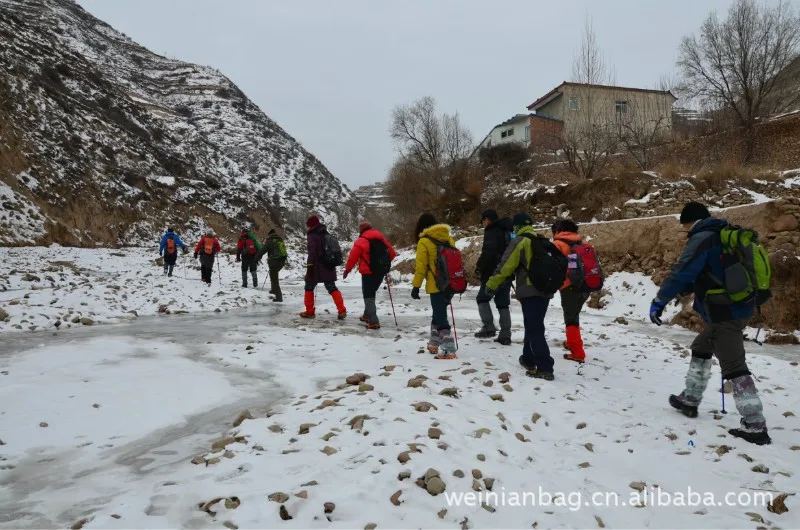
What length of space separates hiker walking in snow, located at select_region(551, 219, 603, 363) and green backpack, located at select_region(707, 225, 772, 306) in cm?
212

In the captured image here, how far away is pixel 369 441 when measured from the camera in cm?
351

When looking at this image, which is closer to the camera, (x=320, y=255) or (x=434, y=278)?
(x=434, y=278)

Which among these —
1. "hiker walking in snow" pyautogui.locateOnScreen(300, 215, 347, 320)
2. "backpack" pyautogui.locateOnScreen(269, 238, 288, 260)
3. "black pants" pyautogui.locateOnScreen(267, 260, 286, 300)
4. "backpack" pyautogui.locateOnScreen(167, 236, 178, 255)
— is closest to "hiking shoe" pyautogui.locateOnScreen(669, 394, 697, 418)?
"hiker walking in snow" pyautogui.locateOnScreen(300, 215, 347, 320)

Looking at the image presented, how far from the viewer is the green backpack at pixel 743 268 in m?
3.90

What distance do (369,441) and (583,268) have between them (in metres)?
3.93

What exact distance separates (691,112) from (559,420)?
4285 centimetres

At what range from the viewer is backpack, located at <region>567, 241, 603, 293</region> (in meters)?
6.09

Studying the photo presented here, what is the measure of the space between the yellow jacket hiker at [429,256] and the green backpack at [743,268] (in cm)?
319

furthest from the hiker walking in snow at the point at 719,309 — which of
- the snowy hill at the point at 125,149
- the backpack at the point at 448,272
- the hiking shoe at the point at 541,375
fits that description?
the snowy hill at the point at 125,149

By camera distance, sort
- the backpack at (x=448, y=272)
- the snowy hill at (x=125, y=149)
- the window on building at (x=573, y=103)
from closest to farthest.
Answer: the backpack at (x=448, y=272) < the window on building at (x=573, y=103) < the snowy hill at (x=125, y=149)

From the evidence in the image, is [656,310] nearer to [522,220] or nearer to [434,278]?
[522,220]

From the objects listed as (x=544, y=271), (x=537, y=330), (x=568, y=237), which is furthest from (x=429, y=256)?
(x=568, y=237)

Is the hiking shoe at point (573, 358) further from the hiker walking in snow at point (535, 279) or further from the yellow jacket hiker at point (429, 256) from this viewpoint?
the yellow jacket hiker at point (429, 256)

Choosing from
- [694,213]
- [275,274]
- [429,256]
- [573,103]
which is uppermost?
[573,103]
